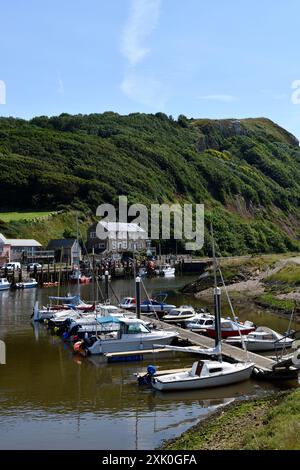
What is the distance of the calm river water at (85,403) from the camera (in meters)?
23.0

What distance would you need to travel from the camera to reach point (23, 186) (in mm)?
150375

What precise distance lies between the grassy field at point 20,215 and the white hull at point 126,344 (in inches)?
3858

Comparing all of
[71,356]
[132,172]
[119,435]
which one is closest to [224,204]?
[132,172]

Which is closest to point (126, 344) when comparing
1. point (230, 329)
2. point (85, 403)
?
point (230, 329)

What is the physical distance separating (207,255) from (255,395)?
11666 centimetres

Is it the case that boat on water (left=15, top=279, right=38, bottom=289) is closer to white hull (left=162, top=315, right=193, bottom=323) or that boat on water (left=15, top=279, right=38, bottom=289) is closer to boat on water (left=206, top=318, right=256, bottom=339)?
white hull (left=162, top=315, right=193, bottom=323)

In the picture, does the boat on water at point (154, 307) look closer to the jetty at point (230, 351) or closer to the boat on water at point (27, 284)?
the jetty at point (230, 351)

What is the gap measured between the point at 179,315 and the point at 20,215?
9371 cm

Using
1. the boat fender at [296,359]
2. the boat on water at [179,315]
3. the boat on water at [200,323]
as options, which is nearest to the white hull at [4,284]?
the boat on water at [179,315]

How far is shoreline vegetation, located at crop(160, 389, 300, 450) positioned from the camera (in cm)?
1719

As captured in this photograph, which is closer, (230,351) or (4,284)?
(230,351)

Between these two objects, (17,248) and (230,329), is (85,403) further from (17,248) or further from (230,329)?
(17,248)

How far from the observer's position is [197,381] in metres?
29.3

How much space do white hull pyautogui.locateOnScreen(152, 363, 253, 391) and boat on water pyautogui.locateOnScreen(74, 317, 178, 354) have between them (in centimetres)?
884
